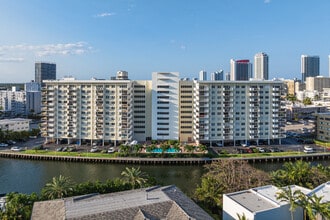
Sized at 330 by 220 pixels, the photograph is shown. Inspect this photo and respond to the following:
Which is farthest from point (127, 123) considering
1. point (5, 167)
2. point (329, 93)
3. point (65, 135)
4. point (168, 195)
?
point (329, 93)

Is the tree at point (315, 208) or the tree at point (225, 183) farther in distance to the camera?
the tree at point (225, 183)

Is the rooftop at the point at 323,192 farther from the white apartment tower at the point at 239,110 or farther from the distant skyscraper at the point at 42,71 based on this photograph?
the distant skyscraper at the point at 42,71

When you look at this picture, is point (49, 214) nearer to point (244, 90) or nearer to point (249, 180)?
point (249, 180)

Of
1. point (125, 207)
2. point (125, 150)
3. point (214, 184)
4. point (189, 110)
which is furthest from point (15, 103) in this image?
point (125, 207)

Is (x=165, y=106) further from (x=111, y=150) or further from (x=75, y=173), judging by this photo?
(x=75, y=173)

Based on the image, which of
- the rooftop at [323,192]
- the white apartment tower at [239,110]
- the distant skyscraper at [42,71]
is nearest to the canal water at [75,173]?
the white apartment tower at [239,110]

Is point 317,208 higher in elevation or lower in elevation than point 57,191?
higher
